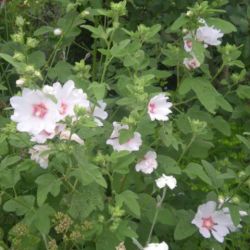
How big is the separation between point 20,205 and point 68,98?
1.39ft

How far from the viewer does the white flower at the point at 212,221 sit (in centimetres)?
219

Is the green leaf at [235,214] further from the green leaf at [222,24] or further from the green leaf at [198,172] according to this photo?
the green leaf at [222,24]

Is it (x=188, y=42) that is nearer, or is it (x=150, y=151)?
(x=150, y=151)

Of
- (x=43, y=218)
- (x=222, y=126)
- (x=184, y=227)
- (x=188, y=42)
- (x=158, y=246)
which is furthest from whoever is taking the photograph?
(x=222, y=126)

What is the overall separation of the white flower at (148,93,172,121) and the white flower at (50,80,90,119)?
0.97 ft

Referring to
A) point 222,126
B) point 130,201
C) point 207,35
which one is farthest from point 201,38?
point 130,201

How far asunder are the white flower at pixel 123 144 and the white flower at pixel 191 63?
1.58 feet

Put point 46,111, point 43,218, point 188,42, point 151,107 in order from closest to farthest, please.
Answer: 1. point 46,111
2. point 43,218
3. point 151,107
4. point 188,42

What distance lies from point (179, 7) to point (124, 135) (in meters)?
1.51

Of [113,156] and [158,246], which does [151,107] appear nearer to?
[113,156]

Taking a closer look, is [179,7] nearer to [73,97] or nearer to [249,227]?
[249,227]

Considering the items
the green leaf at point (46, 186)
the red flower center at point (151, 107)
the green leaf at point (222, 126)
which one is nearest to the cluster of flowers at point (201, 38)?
the green leaf at point (222, 126)

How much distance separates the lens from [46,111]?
171 cm

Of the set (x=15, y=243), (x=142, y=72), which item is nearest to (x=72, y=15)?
(x=142, y=72)
